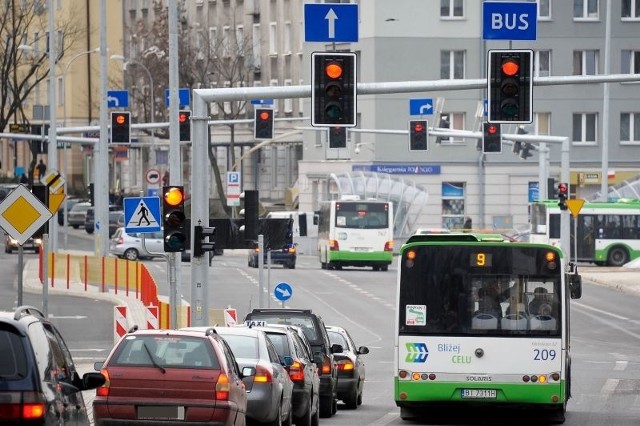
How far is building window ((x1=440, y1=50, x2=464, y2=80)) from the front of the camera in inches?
3374

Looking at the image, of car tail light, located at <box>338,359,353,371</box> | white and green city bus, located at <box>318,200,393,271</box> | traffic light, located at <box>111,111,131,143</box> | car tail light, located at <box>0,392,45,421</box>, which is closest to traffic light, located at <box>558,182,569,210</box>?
white and green city bus, located at <box>318,200,393,271</box>

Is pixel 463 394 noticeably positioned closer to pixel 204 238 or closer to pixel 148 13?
pixel 204 238

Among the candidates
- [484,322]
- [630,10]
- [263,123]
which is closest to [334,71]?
[484,322]

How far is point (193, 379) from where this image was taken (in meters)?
16.7

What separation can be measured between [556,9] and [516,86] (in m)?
61.7

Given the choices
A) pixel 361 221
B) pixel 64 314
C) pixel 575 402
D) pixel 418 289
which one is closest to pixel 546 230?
pixel 361 221

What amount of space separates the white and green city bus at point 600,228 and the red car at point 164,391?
53.8 m

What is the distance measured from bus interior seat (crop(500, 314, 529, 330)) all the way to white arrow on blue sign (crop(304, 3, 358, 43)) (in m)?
5.00

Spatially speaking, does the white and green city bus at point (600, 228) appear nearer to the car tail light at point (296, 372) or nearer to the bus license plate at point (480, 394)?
the bus license plate at point (480, 394)

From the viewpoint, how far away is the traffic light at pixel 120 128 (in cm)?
5072

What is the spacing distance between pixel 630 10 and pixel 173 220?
62.4 metres

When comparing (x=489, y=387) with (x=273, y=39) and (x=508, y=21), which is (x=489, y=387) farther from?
(x=273, y=39)

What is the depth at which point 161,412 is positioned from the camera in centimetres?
1666

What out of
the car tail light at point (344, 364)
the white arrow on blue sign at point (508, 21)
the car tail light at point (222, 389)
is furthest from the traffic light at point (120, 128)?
the car tail light at point (222, 389)
